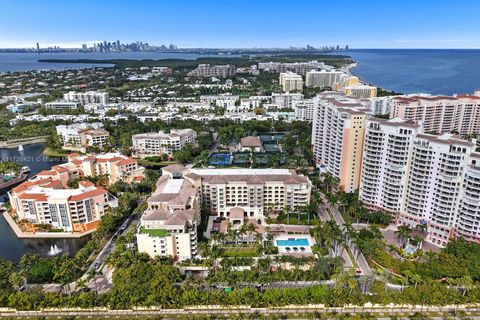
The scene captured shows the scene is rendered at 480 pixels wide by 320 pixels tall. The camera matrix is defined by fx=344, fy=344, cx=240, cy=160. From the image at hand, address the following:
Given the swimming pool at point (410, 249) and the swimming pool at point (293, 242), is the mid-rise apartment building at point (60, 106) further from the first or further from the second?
the swimming pool at point (410, 249)

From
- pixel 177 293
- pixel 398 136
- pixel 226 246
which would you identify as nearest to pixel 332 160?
pixel 398 136

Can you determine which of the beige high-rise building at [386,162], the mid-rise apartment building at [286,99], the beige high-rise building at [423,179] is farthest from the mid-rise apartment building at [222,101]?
the beige high-rise building at [423,179]

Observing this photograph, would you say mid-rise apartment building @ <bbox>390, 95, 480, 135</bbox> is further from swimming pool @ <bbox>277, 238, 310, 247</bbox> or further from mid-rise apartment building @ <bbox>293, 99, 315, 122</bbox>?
swimming pool @ <bbox>277, 238, 310, 247</bbox>

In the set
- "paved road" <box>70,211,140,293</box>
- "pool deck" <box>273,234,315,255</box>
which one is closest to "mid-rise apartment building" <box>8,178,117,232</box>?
"paved road" <box>70,211,140,293</box>

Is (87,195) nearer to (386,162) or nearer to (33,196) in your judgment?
(33,196)

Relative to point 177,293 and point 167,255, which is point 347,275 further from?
point 167,255
